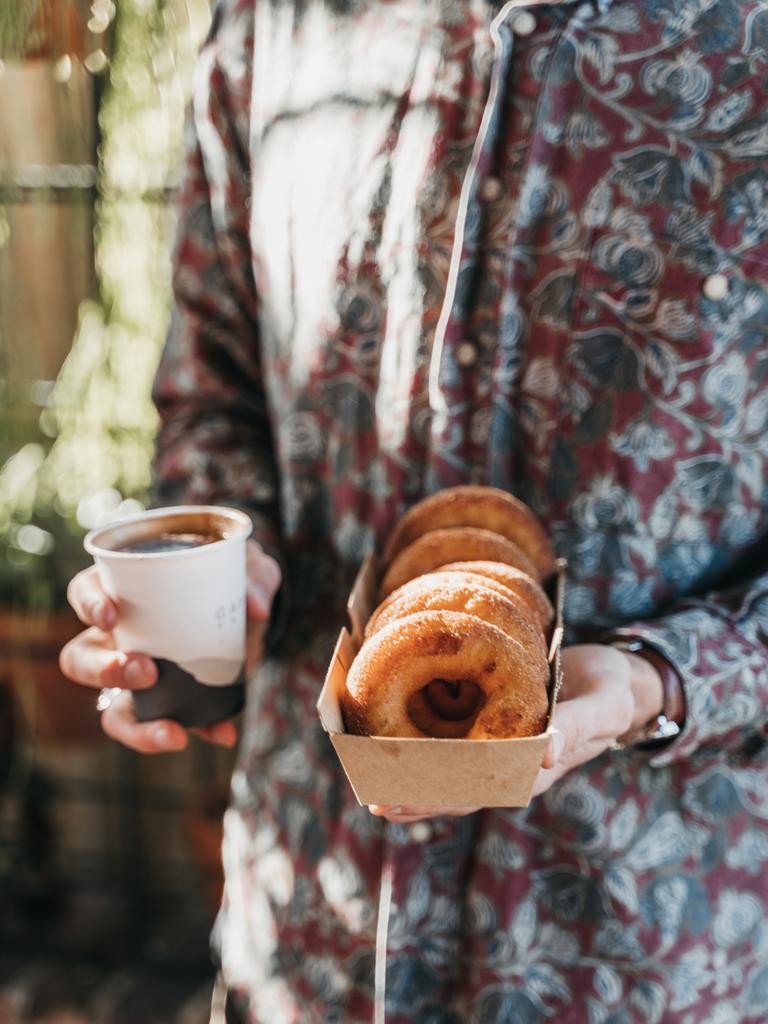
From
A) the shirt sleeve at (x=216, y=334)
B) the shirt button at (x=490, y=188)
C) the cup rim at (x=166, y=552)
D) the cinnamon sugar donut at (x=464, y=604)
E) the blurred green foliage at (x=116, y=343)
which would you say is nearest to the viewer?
the cinnamon sugar donut at (x=464, y=604)

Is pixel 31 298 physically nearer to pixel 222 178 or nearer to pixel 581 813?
pixel 222 178

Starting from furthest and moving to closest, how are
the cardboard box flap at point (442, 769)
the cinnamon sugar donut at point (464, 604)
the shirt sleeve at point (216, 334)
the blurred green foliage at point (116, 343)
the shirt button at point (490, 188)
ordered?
the blurred green foliage at point (116, 343) < the shirt sleeve at point (216, 334) < the shirt button at point (490, 188) < the cinnamon sugar donut at point (464, 604) < the cardboard box flap at point (442, 769)

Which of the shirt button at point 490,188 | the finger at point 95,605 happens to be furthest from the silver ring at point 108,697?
the shirt button at point 490,188

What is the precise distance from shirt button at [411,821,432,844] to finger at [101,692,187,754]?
268 mm

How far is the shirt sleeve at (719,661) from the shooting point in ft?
2.90

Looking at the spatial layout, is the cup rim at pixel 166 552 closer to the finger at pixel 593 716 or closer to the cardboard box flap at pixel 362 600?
the cardboard box flap at pixel 362 600

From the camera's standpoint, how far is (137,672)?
0.87 meters

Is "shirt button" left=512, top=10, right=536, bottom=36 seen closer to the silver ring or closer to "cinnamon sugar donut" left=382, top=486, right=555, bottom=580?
"cinnamon sugar donut" left=382, top=486, right=555, bottom=580

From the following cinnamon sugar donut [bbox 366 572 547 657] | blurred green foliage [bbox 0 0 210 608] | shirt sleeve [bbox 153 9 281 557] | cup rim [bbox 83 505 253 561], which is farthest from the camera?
blurred green foliage [bbox 0 0 210 608]

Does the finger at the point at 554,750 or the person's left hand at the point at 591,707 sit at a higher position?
the finger at the point at 554,750

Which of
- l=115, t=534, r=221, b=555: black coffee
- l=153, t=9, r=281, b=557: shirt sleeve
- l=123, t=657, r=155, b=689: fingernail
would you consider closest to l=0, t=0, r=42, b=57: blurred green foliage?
l=153, t=9, r=281, b=557: shirt sleeve

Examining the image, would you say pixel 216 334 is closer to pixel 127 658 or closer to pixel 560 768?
pixel 127 658

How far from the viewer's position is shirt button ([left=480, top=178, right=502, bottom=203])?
0.94m

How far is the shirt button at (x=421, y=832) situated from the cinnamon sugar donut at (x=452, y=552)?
0.28m
